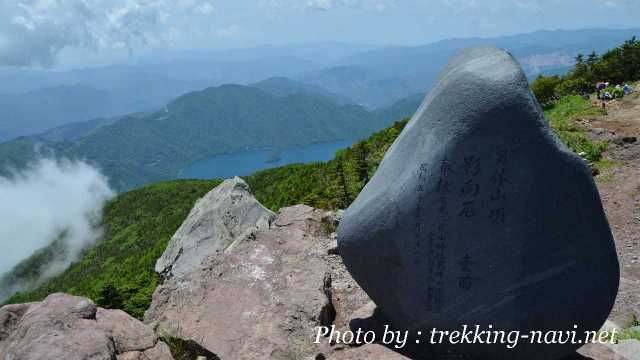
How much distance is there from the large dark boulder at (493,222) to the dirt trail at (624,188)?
4.02 meters

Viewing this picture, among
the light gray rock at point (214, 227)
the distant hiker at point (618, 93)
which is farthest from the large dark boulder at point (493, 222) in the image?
the distant hiker at point (618, 93)

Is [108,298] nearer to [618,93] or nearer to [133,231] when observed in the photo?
[618,93]

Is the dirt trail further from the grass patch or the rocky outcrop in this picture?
the rocky outcrop

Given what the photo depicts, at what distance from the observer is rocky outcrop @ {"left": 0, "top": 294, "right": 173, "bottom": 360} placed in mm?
7223

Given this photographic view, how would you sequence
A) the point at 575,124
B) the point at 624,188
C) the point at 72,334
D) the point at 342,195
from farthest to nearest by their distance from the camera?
the point at 575,124
the point at 342,195
the point at 624,188
the point at 72,334

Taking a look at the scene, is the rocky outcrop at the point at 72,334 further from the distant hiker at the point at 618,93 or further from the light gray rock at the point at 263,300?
the distant hiker at the point at 618,93

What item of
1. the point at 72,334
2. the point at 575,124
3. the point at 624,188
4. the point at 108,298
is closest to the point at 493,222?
the point at 72,334

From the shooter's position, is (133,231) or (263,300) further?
(133,231)

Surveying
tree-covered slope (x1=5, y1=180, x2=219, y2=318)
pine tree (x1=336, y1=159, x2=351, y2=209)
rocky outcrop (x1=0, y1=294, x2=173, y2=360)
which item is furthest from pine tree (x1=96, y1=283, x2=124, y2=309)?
tree-covered slope (x1=5, y1=180, x2=219, y2=318)

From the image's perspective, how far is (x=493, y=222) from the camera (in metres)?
7.21

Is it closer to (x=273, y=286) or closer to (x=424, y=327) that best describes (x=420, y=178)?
(x=424, y=327)

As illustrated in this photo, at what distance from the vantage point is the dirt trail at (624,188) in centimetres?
1121

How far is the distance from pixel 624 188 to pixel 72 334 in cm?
1647

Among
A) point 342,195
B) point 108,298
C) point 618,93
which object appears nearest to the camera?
point 108,298
